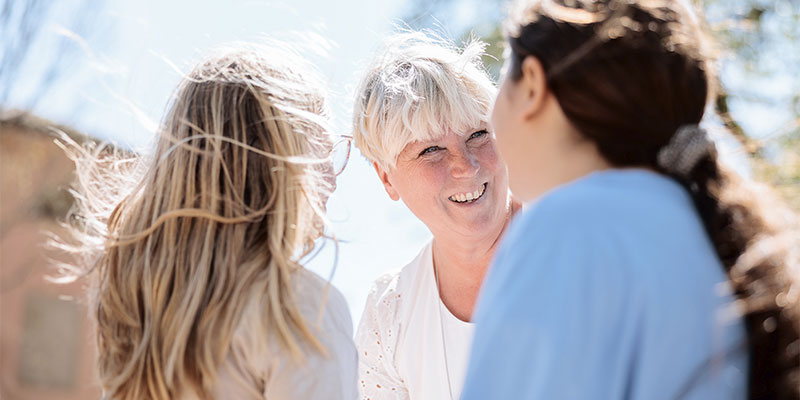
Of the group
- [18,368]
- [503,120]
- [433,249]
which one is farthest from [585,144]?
[18,368]

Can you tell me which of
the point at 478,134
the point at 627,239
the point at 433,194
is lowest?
the point at 627,239

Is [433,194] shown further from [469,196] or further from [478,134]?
[478,134]

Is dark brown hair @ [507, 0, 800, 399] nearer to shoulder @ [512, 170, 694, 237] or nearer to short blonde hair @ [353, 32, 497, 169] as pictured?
shoulder @ [512, 170, 694, 237]

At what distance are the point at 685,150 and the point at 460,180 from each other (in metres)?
1.54

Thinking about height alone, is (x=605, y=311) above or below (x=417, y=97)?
below

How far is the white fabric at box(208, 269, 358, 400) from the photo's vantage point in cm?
179

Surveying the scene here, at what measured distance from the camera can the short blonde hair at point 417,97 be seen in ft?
9.46

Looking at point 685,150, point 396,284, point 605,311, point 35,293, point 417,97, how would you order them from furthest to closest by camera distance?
point 35,293 → point 396,284 → point 417,97 → point 685,150 → point 605,311

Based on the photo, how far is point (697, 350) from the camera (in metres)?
1.28

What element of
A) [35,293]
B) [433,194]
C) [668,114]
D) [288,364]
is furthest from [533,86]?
[35,293]

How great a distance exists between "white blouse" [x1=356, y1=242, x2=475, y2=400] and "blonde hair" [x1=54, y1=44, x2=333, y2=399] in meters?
0.94

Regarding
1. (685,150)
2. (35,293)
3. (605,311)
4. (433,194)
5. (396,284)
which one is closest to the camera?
(605,311)

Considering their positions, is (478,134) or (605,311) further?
(478,134)

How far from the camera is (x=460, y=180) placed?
2928 mm
